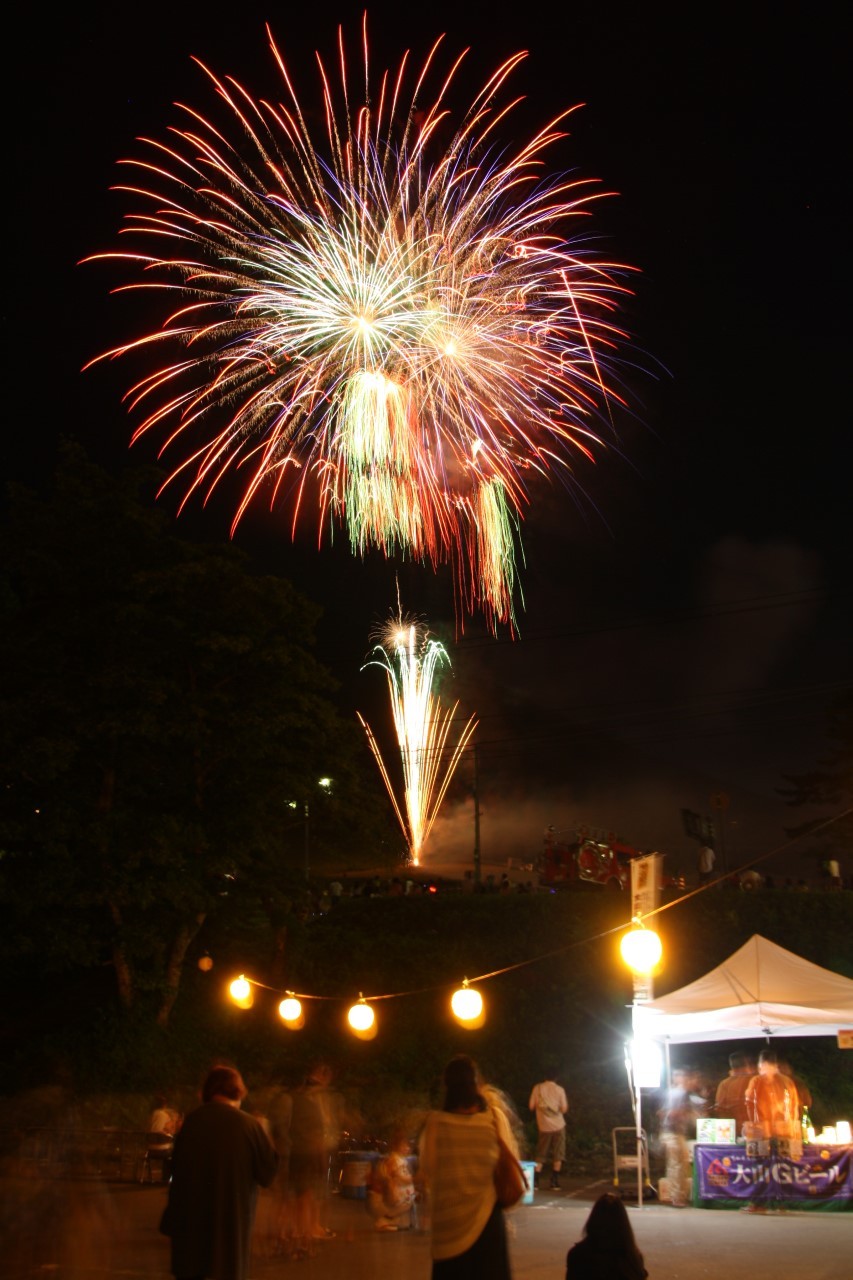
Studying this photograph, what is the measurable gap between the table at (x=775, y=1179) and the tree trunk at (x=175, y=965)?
10.4 metres

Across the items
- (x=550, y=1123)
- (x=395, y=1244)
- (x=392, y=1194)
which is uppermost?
(x=550, y=1123)

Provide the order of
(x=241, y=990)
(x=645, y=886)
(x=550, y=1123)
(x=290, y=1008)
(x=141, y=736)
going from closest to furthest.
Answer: (x=645, y=886)
(x=550, y=1123)
(x=290, y=1008)
(x=241, y=990)
(x=141, y=736)

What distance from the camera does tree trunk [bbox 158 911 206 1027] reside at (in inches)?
803

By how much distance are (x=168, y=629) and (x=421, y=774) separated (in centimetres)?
1285

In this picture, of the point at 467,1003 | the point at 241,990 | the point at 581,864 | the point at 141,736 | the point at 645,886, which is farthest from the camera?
the point at 581,864

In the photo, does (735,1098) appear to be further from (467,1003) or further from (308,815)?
(308,815)

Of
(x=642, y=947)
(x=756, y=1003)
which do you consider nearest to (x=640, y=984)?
(x=642, y=947)

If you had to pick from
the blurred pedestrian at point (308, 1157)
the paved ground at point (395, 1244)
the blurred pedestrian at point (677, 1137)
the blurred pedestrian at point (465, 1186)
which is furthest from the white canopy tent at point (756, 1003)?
the blurred pedestrian at point (465, 1186)

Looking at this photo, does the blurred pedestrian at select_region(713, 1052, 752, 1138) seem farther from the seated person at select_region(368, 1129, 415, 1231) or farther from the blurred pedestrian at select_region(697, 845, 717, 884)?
the blurred pedestrian at select_region(697, 845, 717, 884)

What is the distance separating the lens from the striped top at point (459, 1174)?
442cm

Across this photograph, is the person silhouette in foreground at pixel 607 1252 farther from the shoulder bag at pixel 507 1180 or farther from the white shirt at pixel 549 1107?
the white shirt at pixel 549 1107

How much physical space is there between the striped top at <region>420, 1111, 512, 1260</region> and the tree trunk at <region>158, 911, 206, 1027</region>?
1643cm

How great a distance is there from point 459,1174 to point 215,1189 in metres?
1.08

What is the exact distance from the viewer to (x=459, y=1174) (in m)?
4.49
